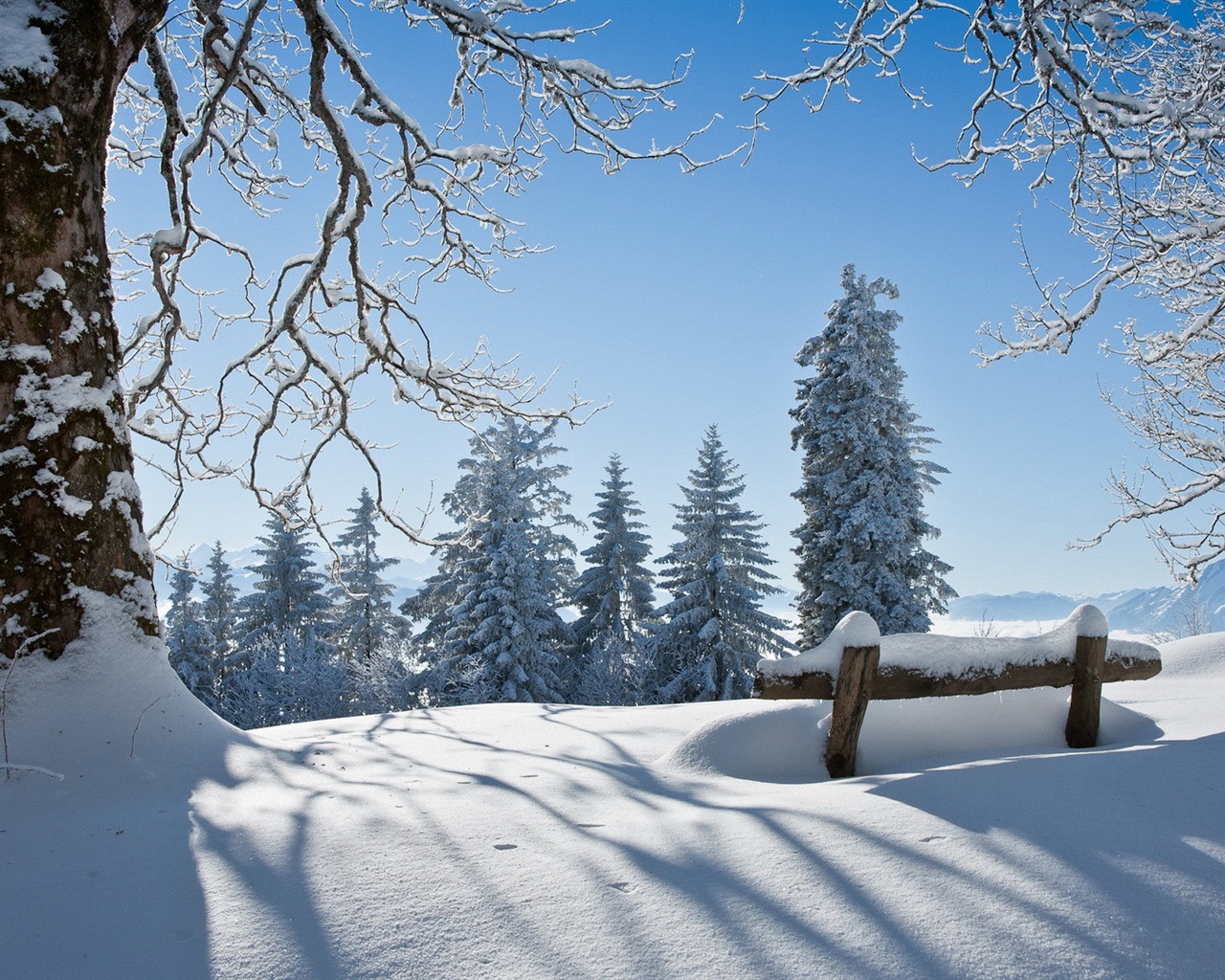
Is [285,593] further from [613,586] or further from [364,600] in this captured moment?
[613,586]

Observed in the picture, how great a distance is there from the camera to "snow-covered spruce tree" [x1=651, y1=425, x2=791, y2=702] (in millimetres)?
21953

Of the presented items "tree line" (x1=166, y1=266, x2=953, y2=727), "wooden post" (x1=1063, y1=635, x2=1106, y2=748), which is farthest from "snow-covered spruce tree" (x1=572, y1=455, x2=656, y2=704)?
"wooden post" (x1=1063, y1=635, x2=1106, y2=748)

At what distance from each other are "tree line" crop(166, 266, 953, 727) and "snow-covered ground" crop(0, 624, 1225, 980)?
1386 cm

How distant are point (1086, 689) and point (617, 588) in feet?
72.4

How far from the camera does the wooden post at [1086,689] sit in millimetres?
4754

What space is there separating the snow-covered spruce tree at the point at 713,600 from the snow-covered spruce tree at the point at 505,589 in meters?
3.81

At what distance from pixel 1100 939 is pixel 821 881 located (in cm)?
71

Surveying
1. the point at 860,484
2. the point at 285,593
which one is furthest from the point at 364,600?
the point at 860,484

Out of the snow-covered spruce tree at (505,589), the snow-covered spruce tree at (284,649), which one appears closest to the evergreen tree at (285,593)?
the snow-covered spruce tree at (284,649)

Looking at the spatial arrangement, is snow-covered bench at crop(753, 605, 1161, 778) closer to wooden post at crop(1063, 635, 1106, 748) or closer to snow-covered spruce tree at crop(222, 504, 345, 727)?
wooden post at crop(1063, 635, 1106, 748)

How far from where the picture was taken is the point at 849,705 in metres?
4.27

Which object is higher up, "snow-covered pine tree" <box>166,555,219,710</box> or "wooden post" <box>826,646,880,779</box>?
"wooden post" <box>826,646,880,779</box>

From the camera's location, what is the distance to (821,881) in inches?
86.9

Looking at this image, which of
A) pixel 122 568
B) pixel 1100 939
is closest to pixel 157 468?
pixel 122 568
